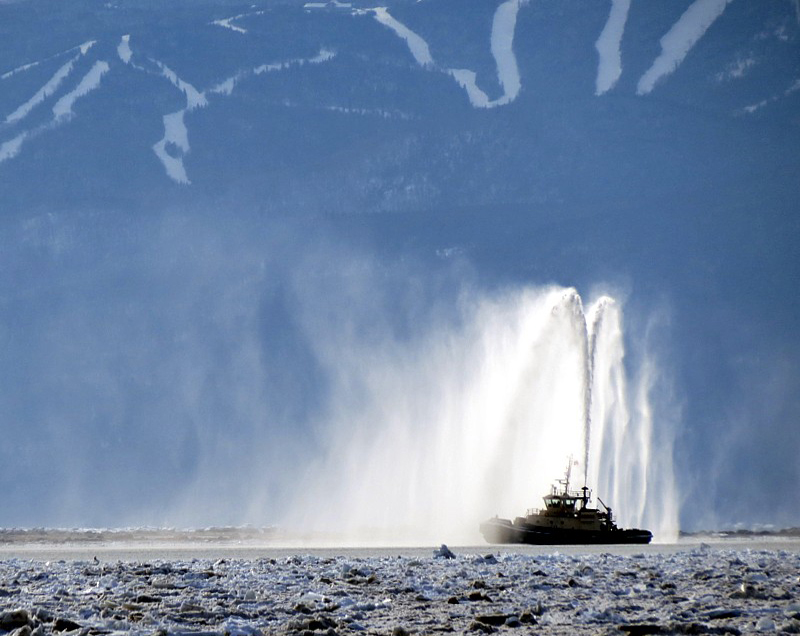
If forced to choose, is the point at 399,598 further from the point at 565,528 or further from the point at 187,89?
the point at 187,89

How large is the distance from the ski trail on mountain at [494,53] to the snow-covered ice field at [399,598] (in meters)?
117

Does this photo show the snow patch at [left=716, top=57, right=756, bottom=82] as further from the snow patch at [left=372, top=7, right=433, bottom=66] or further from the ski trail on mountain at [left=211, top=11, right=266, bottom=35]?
the ski trail on mountain at [left=211, top=11, right=266, bottom=35]

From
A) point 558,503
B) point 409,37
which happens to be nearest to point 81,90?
point 409,37

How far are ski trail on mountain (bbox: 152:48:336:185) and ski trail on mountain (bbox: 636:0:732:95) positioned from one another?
37624mm

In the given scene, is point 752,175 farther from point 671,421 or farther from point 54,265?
point 54,265

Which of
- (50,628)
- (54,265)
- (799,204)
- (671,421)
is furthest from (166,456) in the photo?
(50,628)

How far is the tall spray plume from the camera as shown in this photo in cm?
5712

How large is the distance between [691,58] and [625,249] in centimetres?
3800

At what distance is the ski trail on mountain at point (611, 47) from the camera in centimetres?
13988

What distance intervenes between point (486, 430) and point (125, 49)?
98079 millimetres

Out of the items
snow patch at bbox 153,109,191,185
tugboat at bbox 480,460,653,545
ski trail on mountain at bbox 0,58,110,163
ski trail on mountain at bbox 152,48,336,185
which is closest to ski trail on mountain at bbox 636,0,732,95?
ski trail on mountain at bbox 152,48,336,185

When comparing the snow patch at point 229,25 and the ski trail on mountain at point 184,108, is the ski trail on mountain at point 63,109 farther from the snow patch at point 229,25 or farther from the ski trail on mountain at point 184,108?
the snow patch at point 229,25

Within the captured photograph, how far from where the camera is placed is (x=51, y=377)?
109 meters

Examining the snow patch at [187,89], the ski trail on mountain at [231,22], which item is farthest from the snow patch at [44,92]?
the ski trail on mountain at [231,22]
